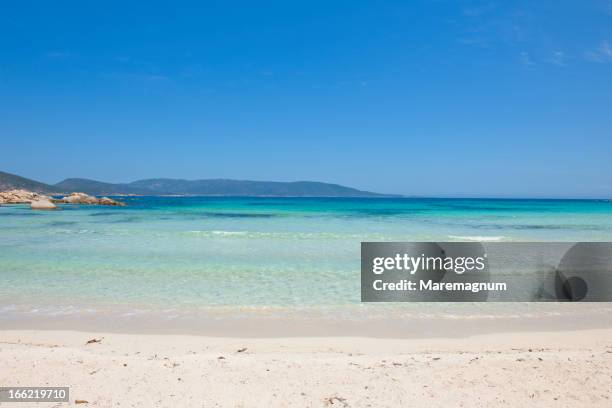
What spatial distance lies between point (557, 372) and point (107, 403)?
15.5 ft

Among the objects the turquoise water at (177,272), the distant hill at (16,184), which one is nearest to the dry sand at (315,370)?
the turquoise water at (177,272)

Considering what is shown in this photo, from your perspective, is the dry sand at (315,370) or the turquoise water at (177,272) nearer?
the dry sand at (315,370)

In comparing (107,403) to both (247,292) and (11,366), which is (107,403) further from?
(247,292)

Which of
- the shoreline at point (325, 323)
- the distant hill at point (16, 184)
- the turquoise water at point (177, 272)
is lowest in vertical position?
the shoreline at point (325, 323)

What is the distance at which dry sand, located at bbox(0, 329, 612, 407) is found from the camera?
3.58 m

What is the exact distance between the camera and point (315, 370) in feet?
13.9

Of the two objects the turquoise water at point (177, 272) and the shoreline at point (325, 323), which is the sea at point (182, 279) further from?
the shoreline at point (325, 323)

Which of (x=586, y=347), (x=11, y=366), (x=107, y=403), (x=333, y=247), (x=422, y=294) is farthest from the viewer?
(x=333, y=247)

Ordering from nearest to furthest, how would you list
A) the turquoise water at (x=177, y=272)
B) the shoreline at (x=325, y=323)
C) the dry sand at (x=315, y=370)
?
the dry sand at (x=315, y=370) < the shoreline at (x=325, y=323) < the turquoise water at (x=177, y=272)

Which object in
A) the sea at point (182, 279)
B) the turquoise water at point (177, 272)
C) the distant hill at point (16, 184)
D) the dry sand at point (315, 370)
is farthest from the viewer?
the distant hill at point (16, 184)

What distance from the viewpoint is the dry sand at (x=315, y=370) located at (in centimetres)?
358

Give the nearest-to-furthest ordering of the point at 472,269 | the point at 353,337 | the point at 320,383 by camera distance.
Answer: the point at 320,383 < the point at 353,337 < the point at 472,269

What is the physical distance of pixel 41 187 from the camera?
148500 mm

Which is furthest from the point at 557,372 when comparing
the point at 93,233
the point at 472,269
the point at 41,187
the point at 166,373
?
the point at 41,187
